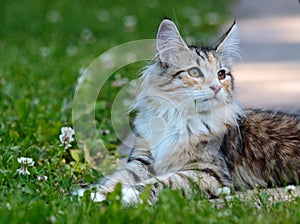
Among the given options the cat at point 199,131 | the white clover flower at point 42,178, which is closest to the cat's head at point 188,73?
the cat at point 199,131

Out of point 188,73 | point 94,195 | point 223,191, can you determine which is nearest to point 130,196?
point 94,195

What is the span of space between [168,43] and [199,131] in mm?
635

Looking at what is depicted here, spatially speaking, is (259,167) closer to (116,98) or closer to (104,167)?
(104,167)

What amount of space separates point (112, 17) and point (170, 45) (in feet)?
25.6

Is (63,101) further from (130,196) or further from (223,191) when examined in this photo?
(223,191)

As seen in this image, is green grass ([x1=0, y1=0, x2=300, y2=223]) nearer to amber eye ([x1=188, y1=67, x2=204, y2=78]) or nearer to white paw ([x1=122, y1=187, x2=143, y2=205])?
white paw ([x1=122, y1=187, x2=143, y2=205])

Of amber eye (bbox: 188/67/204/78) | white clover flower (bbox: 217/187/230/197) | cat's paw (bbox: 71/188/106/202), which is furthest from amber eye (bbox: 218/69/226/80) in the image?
cat's paw (bbox: 71/188/106/202)

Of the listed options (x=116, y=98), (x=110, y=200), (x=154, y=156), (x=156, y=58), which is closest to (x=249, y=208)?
(x=110, y=200)

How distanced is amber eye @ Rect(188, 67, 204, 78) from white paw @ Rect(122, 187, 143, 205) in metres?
0.90

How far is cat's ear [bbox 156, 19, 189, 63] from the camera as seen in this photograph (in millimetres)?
4902

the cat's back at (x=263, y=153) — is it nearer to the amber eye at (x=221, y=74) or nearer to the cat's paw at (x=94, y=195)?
the amber eye at (x=221, y=74)

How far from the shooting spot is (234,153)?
16.3ft

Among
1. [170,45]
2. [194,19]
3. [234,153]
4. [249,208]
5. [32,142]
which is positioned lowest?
[249,208]

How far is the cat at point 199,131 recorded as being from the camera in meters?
4.84
